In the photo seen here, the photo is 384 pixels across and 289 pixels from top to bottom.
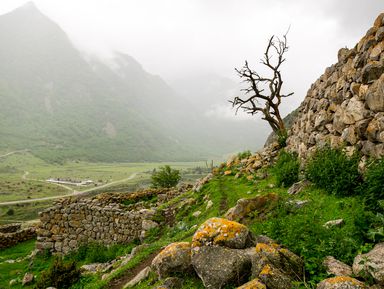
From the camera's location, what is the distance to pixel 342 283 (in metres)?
5.11

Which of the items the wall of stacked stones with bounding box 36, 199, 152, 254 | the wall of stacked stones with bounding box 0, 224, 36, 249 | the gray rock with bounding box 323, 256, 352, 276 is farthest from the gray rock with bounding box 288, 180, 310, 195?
the wall of stacked stones with bounding box 0, 224, 36, 249

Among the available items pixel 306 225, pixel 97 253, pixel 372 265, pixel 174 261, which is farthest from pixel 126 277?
pixel 372 265

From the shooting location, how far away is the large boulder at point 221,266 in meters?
6.36

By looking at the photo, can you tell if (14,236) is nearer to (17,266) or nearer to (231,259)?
(17,266)

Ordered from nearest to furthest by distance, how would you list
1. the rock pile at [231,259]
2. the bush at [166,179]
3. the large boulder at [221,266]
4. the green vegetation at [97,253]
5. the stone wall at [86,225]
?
the rock pile at [231,259]
the large boulder at [221,266]
the green vegetation at [97,253]
the stone wall at [86,225]
the bush at [166,179]

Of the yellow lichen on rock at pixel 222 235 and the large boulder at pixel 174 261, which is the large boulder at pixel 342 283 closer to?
the yellow lichen on rock at pixel 222 235

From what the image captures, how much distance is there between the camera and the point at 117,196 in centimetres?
2436

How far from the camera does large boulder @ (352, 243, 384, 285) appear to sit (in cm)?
524

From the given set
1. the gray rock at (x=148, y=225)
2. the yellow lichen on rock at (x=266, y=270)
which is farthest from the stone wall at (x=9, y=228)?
the yellow lichen on rock at (x=266, y=270)

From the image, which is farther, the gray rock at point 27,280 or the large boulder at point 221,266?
the gray rock at point 27,280

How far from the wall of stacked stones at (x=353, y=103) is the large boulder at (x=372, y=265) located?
5.06m

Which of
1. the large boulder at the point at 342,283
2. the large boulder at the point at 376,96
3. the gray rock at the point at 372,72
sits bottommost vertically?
the large boulder at the point at 342,283

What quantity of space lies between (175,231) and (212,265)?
8.39 m

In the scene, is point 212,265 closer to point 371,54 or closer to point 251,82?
point 371,54
